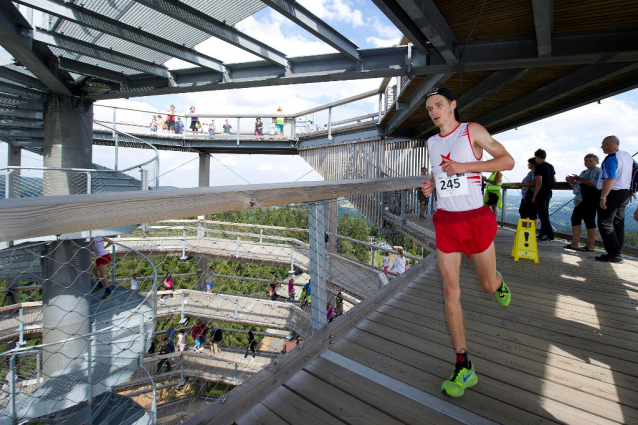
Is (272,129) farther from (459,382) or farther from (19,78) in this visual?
(459,382)

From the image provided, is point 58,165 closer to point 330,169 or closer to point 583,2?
point 330,169

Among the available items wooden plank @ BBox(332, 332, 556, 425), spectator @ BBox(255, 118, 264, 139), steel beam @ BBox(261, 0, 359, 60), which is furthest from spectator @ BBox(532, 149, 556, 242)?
spectator @ BBox(255, 118, 264, 139)

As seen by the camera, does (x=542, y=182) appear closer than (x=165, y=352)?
Yes

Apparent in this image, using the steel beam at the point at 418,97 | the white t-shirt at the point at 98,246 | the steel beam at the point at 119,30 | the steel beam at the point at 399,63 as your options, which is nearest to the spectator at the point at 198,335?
the white t-shirt at the point at 98,246

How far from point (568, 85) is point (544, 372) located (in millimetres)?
5786

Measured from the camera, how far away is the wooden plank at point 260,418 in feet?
4.85

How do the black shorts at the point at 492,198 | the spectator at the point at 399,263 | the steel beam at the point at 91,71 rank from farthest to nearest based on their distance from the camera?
1. the spectator at the point at 399,263
2. the steel beam at the point at 91,71
3. the black shorts at the point at 492,198

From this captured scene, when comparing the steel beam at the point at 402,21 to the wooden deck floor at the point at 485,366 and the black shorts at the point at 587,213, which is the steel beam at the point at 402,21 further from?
the black shorts at the point at 587,213

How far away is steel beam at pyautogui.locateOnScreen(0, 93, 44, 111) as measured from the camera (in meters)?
6.92

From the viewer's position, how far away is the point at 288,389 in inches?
67.3

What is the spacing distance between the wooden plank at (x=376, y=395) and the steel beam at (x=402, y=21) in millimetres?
3665

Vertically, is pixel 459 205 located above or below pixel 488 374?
above

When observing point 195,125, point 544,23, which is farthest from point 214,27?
point 195,125

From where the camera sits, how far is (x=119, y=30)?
4625mm
